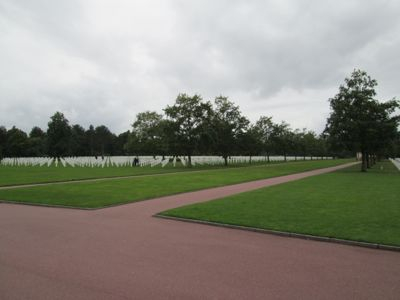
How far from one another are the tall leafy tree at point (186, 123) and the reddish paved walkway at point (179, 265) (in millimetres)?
36874

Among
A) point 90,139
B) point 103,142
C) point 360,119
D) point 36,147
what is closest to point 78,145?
point 36,147

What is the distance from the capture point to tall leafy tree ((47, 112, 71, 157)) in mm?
96812

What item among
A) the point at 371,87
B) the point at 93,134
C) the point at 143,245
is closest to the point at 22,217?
the point at 143,245

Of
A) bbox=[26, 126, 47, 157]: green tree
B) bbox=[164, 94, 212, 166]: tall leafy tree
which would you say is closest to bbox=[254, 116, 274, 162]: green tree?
bbox=[164, 94, 212, 166]: tall leafy tree

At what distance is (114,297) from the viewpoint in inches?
177

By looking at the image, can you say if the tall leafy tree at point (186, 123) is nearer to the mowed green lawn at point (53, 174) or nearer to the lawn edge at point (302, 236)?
the mowed green lawn at point (53, 174)

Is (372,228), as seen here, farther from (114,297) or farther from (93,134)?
(93,134)

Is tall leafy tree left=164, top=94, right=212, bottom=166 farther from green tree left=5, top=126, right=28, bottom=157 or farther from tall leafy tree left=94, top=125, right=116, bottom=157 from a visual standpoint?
tall leafy tree left=94, top=125, right=116, bottom=157

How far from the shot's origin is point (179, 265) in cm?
578

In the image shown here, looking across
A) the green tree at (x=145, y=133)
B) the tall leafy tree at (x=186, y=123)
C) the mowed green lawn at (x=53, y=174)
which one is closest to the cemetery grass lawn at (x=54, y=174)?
the mowed green lawn at (x=53, y=174)

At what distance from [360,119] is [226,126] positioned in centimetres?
2125

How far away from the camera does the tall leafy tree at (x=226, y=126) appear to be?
49875 mm

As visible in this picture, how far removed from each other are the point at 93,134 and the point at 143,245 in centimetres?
13275

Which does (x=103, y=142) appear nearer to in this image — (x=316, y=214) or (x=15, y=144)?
(x=15, y=144)
